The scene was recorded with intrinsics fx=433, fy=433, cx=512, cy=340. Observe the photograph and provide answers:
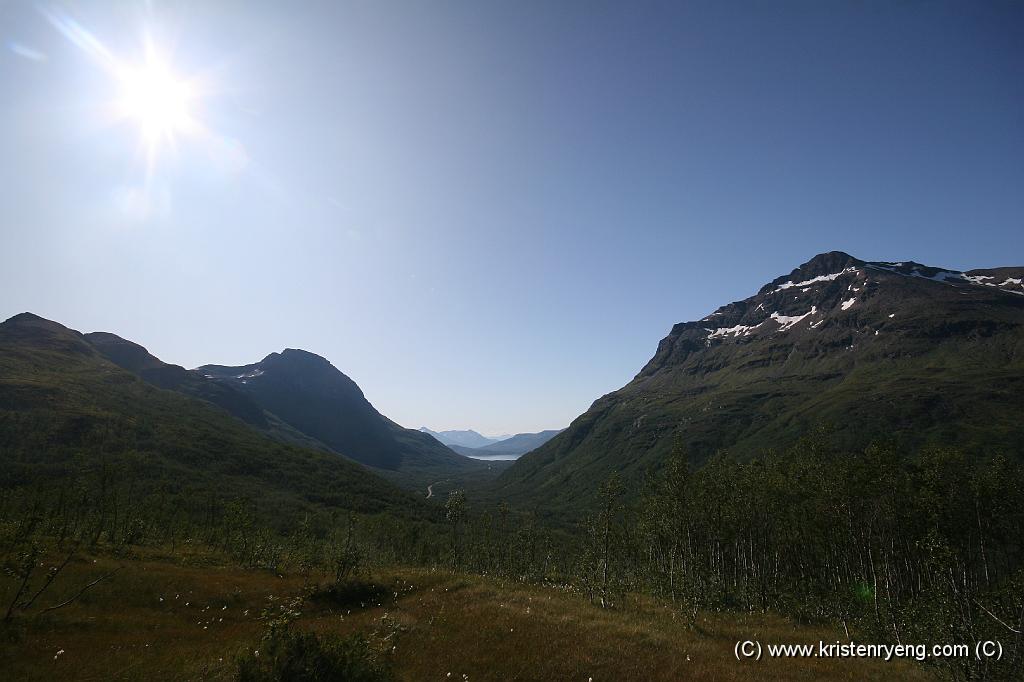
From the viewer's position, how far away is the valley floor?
70.6ft

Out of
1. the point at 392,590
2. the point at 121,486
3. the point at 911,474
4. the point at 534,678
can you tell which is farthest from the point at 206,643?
the point at 121,486

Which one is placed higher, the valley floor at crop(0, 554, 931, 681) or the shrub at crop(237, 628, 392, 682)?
the shrub at crop(237, 628, 392, 682)

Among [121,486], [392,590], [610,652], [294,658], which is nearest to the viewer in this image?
[294,658]

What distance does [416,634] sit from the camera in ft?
90.5

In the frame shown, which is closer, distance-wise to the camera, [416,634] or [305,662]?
[305,662]

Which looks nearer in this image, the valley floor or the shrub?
the shrub

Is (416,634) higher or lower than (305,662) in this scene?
lower

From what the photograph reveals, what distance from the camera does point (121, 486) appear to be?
6909 inches

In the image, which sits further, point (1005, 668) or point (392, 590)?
point (392, 590)

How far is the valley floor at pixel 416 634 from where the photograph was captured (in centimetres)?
2153

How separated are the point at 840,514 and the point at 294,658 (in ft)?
162

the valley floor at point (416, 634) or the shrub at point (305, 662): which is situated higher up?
the shrub at point (305, 662)

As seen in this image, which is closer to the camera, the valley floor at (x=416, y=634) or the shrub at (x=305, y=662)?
the shrub at (x=305, y=662)

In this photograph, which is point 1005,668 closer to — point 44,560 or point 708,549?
Result: point 708,549
